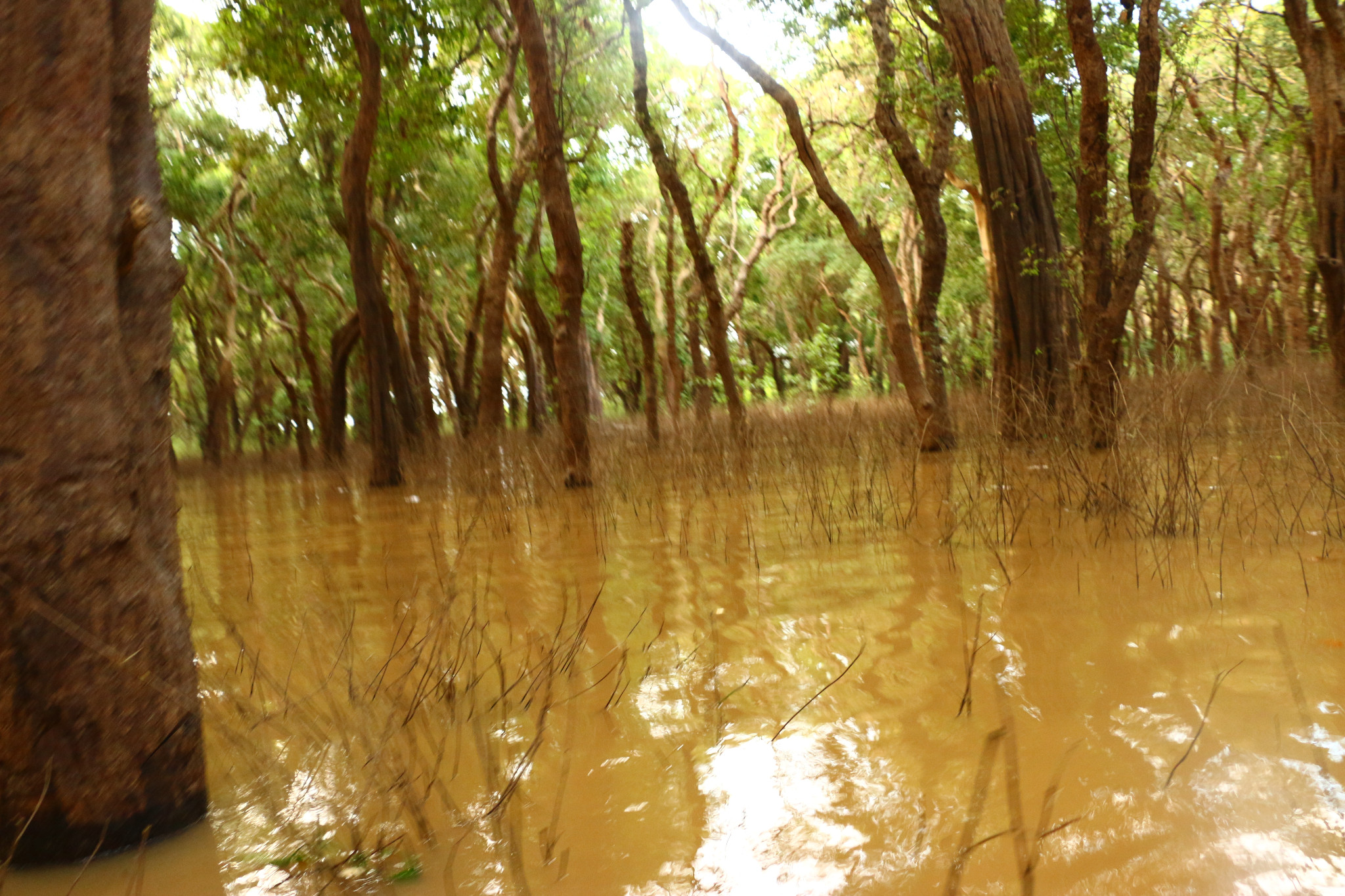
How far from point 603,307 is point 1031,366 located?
Answer: 2131 cm

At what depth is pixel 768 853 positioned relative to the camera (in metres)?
2.10

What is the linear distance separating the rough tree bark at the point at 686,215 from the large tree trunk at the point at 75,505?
335 inches

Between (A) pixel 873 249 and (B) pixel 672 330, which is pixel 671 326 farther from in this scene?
(A) pixel 873 249

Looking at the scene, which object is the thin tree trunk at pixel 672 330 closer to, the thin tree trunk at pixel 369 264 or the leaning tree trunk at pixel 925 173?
the leaning tree trunk at pixel 925 173

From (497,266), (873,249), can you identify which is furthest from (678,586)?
(497,266)

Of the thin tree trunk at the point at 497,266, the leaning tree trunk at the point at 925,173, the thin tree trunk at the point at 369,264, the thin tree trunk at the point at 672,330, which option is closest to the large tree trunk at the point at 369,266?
the thin tree trunk at the point at 369,264

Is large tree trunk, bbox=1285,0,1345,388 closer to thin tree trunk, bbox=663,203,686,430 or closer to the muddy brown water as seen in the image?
the muddy brown water

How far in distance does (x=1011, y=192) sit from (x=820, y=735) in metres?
8.22

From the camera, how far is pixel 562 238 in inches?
339

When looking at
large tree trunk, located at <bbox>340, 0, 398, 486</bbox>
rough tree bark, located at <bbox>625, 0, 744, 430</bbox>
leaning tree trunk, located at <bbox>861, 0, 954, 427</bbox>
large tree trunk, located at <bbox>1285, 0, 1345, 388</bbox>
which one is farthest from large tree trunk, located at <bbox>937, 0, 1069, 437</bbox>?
large tree trunk, located at <bbox>340, 0, 398, 486</bbox>

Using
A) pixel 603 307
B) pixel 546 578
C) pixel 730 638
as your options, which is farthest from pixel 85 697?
pixel 603 307

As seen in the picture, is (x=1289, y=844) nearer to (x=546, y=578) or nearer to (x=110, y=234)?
(x=110, y=234)

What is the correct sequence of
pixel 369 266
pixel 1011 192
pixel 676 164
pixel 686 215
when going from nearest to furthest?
pixel 1011 192
pixel 369 266
pixel 686 215
pixel 676 164

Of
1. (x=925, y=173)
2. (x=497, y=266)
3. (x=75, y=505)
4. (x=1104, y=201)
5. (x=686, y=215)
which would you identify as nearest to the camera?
(x=75, y=505)
